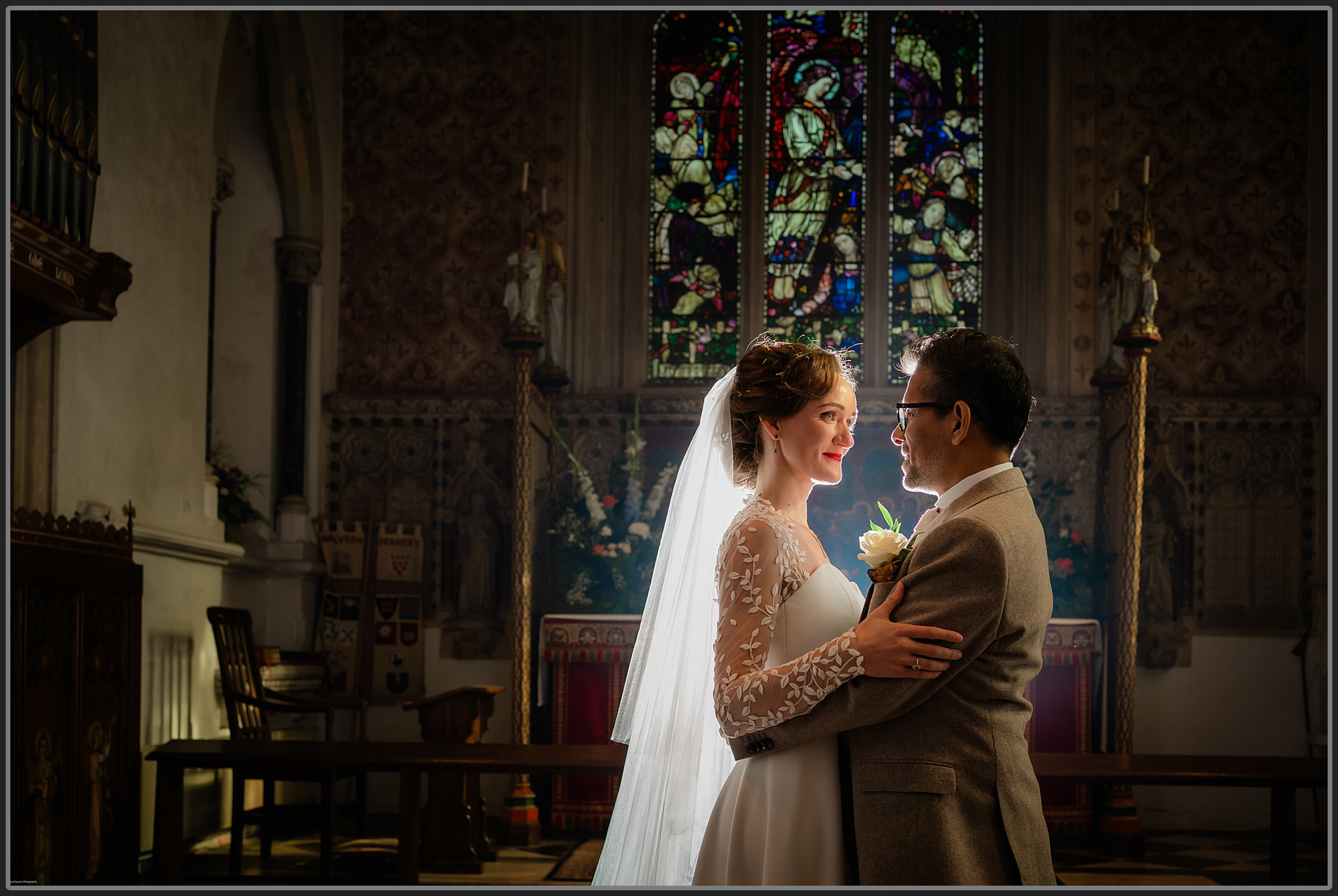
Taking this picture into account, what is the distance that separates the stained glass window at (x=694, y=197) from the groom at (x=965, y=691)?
6089 mm

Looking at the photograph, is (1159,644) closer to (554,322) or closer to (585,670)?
(585,670)

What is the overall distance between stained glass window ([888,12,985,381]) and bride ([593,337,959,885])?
5.58 m

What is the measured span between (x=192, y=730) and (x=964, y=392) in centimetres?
502

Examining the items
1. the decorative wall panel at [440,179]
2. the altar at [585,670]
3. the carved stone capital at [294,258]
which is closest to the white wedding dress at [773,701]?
the altar at [585,670]

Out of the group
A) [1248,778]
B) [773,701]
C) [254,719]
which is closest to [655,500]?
[254,719]

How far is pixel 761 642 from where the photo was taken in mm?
2129

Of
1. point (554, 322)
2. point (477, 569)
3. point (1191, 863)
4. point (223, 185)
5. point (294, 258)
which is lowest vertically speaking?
point (1191, 863)

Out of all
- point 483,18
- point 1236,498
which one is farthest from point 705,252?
point 1236,498

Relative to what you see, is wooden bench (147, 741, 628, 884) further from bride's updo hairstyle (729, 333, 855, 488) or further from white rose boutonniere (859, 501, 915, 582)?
white rose boutonniere (859, 501, 915, 582)

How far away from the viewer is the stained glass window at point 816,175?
26.7 ft

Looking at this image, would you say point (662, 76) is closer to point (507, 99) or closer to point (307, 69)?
point (507, 99)

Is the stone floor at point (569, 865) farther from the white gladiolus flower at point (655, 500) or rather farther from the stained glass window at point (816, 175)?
the stained glass window at point (816, 175)

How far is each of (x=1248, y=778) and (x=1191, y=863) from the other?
8.89 ft

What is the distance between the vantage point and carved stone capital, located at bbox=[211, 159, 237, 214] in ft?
22.4
